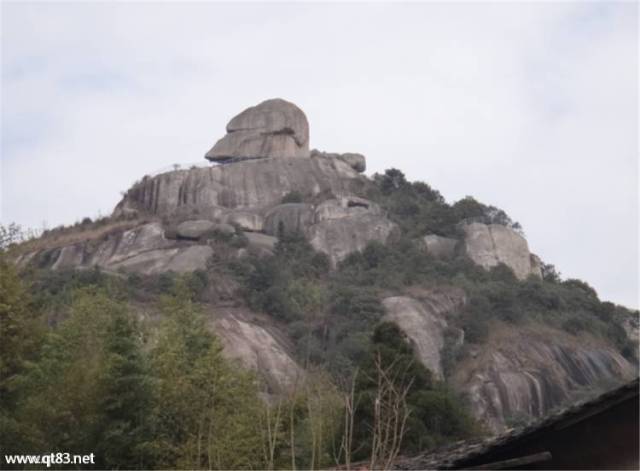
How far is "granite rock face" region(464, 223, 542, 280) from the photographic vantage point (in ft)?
223

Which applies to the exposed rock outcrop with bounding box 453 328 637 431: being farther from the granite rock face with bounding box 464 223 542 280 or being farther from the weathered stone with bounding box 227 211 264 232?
the weathered stone with bounding box 227 211 264 232

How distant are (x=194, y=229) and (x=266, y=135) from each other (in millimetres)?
15372

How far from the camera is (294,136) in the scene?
80000 millimetres

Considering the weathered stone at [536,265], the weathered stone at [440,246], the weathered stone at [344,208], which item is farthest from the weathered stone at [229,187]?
the weathered stone at [536,265]

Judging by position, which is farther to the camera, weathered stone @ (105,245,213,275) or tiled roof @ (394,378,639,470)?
weathered stone @ (105,245,213,275)

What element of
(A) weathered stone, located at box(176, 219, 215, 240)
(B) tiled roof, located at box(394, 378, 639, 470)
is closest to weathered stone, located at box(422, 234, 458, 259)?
(A) weathered stone, located at box(176, 219, 215, 240)

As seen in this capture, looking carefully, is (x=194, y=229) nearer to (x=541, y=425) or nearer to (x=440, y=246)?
(x=440, y=246)

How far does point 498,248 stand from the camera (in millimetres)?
68562

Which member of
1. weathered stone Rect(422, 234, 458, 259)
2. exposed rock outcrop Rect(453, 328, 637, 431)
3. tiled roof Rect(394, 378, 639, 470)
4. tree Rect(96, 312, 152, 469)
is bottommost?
tiled roof Rect(394, 378, 639, 470)

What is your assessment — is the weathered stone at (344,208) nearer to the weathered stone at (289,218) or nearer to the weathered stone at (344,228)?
the weathered stone at (344,228)

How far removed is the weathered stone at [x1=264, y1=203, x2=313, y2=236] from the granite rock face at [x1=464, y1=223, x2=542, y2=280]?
31.8 ft

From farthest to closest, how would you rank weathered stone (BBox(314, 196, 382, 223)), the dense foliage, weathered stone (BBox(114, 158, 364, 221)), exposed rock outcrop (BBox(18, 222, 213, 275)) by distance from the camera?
weathered stone (BBox(114, 158, 364, 221)) → weathered stone (BBox(314, 196, 382, 223)) → exposed rock outcrop (BBox(18, 222, 213, 275)) → the dense foliage

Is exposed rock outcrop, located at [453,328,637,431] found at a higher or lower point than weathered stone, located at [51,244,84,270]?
lower

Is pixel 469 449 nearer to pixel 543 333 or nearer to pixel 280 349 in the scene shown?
pixel 280 349
